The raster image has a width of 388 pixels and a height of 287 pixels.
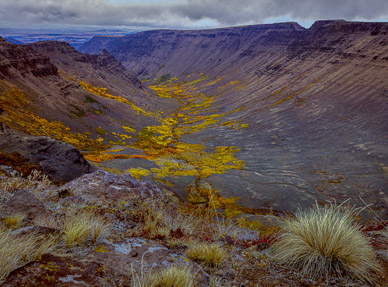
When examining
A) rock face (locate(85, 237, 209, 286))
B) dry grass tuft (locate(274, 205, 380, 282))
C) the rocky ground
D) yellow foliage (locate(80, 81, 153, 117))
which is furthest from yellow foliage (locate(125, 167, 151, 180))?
yellow foliage (locate(80, 81, 153, 117))

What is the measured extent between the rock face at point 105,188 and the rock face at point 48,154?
6550 millimetres

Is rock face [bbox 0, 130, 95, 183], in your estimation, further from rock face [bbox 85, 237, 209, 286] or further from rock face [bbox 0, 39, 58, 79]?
rock face [bbox 0, 39, 58, 79]

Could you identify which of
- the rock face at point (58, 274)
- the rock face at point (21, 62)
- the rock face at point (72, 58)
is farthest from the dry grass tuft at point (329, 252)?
the rock face at point (72, 58)

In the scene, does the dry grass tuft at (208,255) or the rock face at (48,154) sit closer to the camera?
the dry grass tuft at (208,255)

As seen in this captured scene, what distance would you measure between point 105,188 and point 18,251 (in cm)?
954

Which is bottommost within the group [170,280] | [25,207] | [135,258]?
[25,207]

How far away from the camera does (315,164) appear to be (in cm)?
4475

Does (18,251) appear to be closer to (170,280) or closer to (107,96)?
(170,280)

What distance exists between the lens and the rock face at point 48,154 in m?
19.2

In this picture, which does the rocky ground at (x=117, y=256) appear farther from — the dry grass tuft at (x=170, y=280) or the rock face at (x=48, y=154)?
the rock face at (x=48, y=154)

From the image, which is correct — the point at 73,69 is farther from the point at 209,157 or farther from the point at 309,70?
the point at 309,70

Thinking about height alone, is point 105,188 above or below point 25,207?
below

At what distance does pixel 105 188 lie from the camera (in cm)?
1214

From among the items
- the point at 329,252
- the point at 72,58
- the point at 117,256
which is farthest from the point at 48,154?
the point at 72,58
